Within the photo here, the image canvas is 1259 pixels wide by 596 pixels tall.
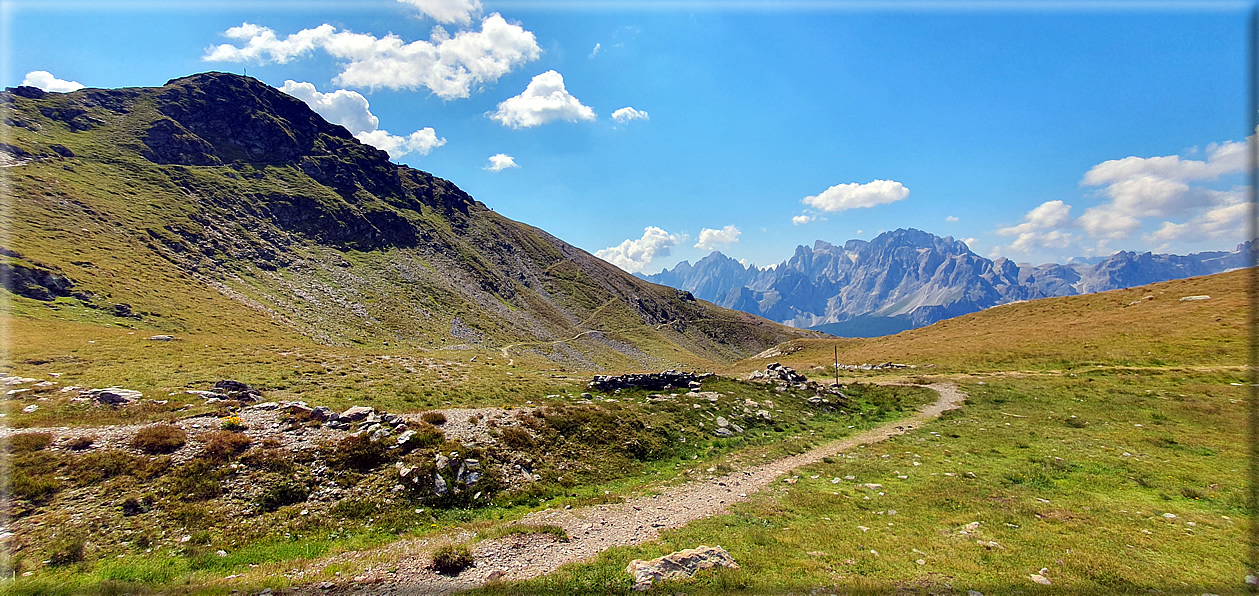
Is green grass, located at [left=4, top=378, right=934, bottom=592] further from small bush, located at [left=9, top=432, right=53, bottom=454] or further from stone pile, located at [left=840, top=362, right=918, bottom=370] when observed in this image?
stone pile, located at [left=840, top=362, right=918, bottom=370]

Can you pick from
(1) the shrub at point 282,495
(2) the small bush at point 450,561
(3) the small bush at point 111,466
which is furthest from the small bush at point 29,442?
(2) the small bush at point 450,561

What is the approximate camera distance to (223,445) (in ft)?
48.2

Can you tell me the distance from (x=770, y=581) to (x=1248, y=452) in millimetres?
23802

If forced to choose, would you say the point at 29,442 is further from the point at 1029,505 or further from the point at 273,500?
the point at 1029,505

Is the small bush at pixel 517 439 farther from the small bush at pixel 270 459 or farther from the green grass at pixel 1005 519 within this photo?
the green grass at pixel 1005 519

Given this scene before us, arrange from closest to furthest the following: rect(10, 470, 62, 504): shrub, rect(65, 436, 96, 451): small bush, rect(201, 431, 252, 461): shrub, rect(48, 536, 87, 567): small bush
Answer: rect(48, 536, 87, 567): small bush < rect(10, 470, 62, 504): shrub < rect(65, 436, 96, 451): small bush < rect(201, 431, 252, 461): shrub

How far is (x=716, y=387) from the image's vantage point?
3186cm

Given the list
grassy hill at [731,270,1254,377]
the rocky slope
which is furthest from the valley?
the rocky slope

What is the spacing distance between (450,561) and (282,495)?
25.2 ft

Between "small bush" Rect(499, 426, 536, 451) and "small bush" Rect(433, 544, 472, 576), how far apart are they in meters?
6.90

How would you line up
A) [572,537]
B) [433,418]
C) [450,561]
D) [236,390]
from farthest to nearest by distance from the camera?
[236,390] → [433,418] → [572,537] → [450,561]

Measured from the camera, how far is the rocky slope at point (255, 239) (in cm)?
6469

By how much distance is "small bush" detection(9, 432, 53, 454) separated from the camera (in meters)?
13.2

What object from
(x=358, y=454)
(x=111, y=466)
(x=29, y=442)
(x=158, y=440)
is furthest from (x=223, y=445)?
(x=29, y=442)
